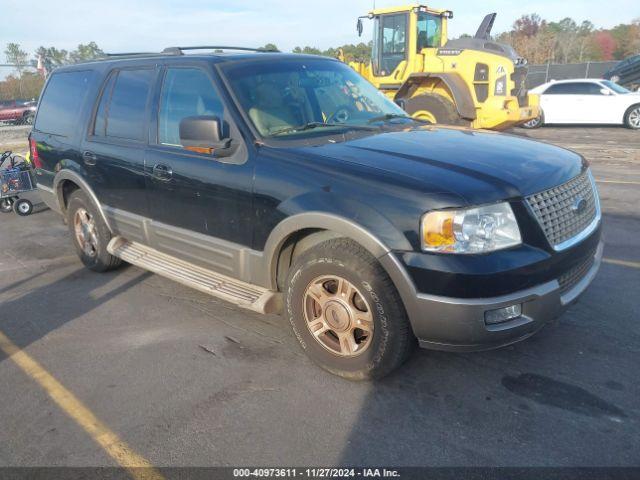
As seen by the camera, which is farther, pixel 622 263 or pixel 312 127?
pixel 622 263

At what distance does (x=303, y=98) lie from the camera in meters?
3.96

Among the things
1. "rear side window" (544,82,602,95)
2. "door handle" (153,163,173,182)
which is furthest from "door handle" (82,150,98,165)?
"rear side window" (544,82,602,95)

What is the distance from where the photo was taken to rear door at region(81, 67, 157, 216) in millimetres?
4227

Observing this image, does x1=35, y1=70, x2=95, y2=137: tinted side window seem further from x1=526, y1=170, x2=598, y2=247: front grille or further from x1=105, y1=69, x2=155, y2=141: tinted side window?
x1=526, y1=170, x2=598, y2=247: front grille

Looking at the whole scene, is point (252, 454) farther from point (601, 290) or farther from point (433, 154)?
point (601, 290)

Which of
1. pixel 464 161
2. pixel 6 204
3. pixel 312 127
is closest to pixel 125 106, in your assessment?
pixel 312 127

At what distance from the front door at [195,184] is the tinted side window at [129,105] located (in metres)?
0.21

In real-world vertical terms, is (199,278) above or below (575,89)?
below

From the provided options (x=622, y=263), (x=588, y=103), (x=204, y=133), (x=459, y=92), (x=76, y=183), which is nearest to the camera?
(x=204, y=133)

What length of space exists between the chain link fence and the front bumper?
30.3 meters

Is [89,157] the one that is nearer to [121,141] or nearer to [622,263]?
[121,141]

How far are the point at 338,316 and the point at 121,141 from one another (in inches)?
101

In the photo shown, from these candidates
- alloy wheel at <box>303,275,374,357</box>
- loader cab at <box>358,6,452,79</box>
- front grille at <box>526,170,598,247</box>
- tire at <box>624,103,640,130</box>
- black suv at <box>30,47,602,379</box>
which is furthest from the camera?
tire at <box>624,103,640,130</box>

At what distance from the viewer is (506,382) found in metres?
3.11
